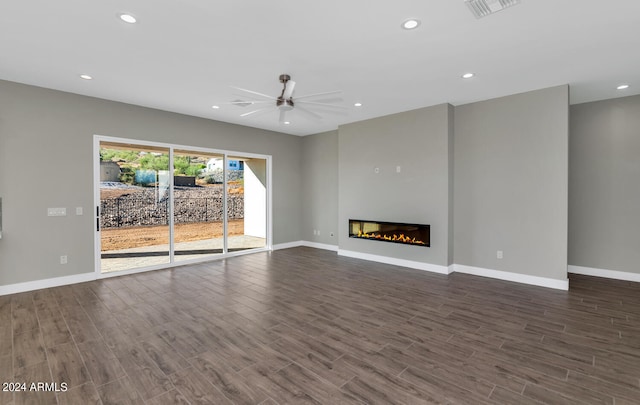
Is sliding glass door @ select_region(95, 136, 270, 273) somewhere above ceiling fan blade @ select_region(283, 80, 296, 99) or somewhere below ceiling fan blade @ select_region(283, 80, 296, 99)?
below

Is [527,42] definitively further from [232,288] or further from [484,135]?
[232,288]

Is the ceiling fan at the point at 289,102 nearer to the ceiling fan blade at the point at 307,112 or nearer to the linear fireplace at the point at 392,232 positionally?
the ceiling fan blade at the point at 307,112

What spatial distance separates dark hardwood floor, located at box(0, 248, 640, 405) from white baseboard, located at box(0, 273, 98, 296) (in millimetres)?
168

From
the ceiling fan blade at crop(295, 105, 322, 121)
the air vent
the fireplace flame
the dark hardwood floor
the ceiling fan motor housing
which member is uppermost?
the ceiling fan blade at crop(295, 105, 322, 121)

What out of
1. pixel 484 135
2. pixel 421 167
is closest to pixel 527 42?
pixel 484 135

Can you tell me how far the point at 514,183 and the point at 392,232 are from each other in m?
2.18

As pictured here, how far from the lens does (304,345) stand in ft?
8.80

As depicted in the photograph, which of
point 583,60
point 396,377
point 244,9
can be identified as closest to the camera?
point 396,377

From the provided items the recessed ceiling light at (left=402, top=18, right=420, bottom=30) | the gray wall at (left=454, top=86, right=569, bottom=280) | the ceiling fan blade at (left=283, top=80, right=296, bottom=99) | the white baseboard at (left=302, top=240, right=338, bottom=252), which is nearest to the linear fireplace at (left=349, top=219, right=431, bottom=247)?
the gray wall at (left=454, top=86, right=569, bottom=280)

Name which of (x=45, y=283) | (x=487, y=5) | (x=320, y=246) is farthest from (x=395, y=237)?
(x=45, y=283)

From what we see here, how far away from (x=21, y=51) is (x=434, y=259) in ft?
20.7

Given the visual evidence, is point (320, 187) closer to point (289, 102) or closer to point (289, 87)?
point (289, 102)

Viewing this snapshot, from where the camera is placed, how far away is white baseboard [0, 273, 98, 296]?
4.04m

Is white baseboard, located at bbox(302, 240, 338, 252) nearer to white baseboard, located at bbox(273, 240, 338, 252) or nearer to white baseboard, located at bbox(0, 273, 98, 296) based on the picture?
white baseboard, located at bbox(273, 240, 338, 252)
